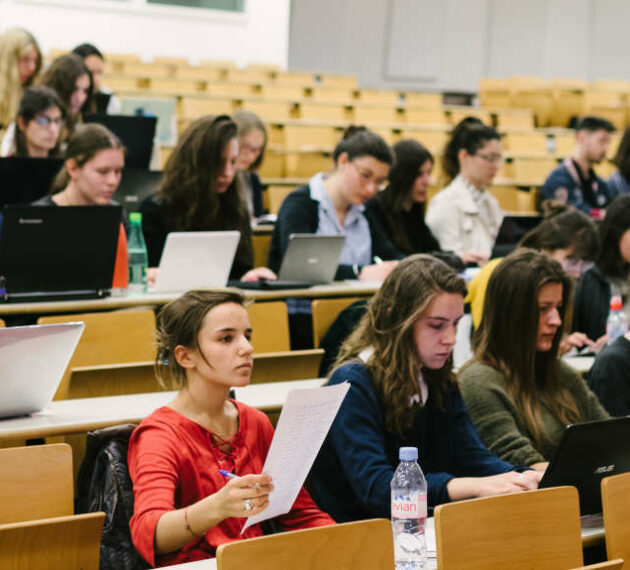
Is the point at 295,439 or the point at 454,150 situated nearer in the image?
the point at 295,439

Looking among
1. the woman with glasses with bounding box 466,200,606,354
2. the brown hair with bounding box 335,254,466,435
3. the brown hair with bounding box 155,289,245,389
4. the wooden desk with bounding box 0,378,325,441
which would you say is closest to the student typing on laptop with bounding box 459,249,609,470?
the brown hair with bounding box 335,254,466,435

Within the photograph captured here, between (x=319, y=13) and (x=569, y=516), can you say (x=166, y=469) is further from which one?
(x=319, y=13)

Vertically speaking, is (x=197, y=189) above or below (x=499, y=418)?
above

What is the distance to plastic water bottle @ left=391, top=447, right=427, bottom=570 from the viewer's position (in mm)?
2012

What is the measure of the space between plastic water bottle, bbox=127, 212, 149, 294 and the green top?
1.58m

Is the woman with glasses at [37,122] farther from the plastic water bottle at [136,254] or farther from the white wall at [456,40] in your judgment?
the white wall at [456,40]

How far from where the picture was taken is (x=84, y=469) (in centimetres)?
223

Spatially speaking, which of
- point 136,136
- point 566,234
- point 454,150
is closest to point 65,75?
point 136,136

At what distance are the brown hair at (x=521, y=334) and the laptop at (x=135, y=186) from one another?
9.10 ft

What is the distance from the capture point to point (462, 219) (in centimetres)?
547

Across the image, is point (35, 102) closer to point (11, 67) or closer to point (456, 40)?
point (11, 67)

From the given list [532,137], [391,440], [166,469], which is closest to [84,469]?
[166,469]

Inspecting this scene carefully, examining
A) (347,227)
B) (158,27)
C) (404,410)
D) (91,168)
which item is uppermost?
(158,27)

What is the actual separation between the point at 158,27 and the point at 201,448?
31.3ft
